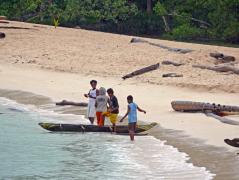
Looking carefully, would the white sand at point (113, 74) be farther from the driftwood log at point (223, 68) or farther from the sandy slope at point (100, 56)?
the driftwood log at point (223, 68)

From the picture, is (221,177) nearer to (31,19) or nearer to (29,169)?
(29,169)

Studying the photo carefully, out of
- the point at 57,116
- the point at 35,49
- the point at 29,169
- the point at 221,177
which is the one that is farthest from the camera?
the point at 35,49

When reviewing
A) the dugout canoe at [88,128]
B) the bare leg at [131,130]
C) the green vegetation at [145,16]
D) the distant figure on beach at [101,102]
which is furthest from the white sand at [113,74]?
the green vegetation at [145,16]

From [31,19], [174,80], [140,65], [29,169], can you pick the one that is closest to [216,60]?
[140,65]

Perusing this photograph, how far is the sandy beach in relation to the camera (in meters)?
16.1

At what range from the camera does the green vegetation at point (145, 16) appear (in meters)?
44.5

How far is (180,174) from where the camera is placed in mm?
13289

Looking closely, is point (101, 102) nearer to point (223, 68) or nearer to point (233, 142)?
point (233, 142)

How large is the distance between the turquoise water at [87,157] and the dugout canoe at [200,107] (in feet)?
6.32

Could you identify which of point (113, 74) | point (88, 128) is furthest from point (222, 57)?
point (88, 128)

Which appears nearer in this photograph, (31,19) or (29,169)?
(29,169)

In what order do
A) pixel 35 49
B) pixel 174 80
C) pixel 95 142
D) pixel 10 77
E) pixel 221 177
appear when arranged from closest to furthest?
1. pixel 221 177
2. pixel 95 142
3. pixel 174 80
4. pixel 10 77
5. pixel 35 49

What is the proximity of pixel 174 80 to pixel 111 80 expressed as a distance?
223cm

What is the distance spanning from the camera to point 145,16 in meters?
48.3
